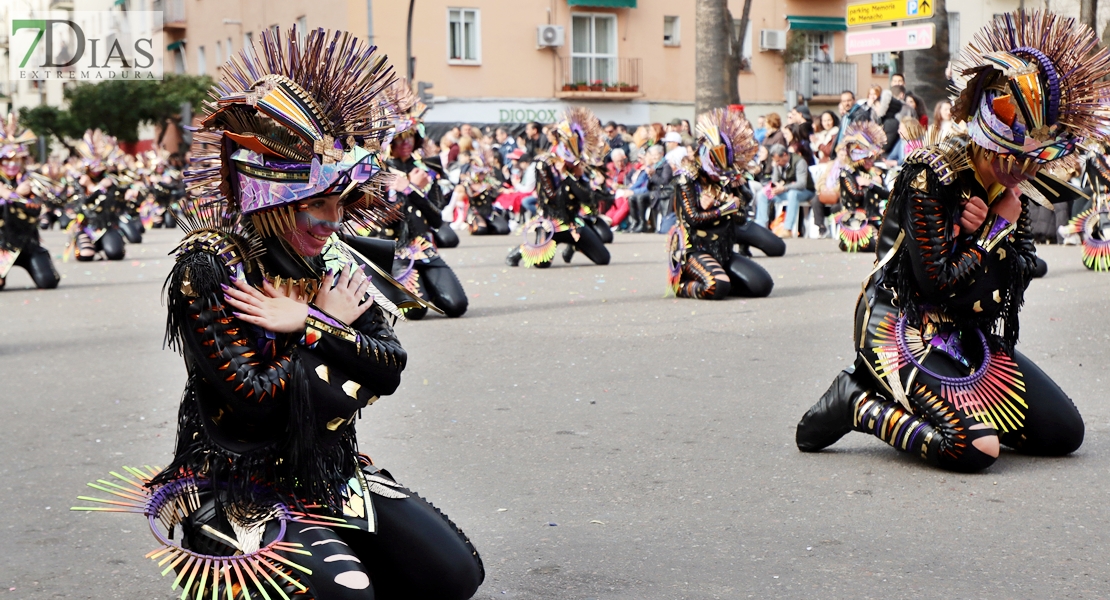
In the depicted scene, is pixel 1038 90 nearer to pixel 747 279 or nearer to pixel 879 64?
pixel 747 279

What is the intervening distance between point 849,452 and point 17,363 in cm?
601

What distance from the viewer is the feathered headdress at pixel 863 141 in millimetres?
16297

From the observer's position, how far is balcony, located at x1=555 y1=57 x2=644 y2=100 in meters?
36.0

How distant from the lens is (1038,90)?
480 centimetres

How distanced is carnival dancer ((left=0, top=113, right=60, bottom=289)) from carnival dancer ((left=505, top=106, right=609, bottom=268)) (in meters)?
5.56

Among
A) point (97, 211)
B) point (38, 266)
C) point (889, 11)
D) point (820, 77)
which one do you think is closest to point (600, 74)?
point (820, 77)

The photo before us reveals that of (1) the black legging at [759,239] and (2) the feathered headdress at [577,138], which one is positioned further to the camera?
(2) the feathered headdress at [577,138]

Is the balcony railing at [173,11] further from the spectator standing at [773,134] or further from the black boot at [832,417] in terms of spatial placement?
the black boot at [832,417]

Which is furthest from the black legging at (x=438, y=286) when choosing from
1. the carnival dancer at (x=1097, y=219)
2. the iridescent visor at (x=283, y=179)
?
the iridescent visor at (x=283, y=179)

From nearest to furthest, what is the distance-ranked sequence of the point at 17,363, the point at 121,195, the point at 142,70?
the point at 17,363
the point at 121,195
the point at 142,70

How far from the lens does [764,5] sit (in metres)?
37.8

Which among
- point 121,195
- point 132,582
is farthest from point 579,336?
point 121,195

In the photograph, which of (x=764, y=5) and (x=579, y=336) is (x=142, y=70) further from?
(x=579, y=336)

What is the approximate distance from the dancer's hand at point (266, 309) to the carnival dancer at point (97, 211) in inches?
667
